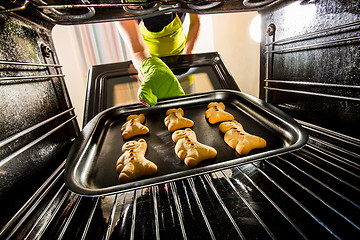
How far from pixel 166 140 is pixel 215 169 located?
0.46 meters

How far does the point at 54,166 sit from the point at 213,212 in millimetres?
733

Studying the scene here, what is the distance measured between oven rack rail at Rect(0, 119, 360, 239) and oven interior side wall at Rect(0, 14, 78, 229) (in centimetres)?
6

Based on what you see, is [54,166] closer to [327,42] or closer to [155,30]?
[327,42]

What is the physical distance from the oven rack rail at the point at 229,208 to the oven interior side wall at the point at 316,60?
5.6 inches

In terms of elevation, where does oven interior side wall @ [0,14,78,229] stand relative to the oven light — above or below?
below

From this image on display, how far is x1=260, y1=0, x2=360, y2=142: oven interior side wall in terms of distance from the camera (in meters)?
0.73

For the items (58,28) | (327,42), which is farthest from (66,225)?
(58,28)

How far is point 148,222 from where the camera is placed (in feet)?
2.00

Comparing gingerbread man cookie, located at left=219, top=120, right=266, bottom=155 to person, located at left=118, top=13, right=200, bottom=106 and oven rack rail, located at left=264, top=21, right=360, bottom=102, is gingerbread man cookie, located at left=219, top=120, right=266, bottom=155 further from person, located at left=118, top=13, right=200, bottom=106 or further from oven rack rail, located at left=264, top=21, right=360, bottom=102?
person, located at left=118, top=13, right=200, bottom=106

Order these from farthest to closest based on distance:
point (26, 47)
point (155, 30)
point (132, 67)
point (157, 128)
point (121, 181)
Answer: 1. point (155, 30)
2. point (132, 67)
3. point (157, 128)
4. point (26, 47)
5. point (121, 181)

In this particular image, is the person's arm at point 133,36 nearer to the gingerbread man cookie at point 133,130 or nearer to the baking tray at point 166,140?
A: the baking tray at point 166,140

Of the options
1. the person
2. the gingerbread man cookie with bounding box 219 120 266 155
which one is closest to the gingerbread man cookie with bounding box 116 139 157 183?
the gingerbread man cookie with bounding box 219 120 266 155

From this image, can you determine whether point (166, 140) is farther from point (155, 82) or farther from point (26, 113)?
point (26, 113)

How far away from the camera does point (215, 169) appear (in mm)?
599
